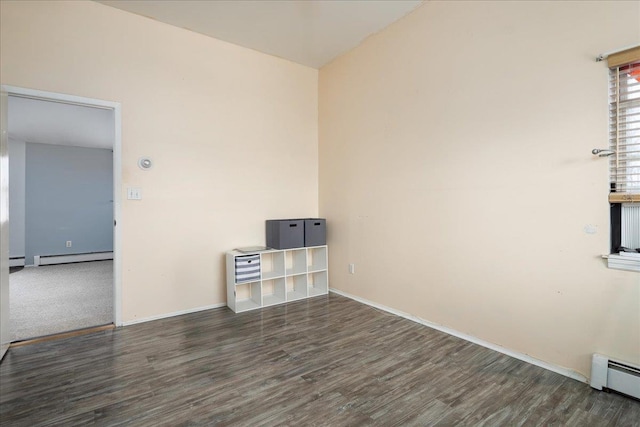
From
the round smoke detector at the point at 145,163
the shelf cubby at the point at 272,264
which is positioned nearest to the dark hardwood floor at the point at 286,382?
the shelf cubby at the point at 272,264

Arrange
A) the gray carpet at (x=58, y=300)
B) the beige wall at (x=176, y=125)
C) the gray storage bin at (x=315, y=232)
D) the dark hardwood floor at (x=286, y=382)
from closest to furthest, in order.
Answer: the dark hardwood floor at (x=286, y=382) < the beige wall at (x=176, y=125) < the gray carpet at (x=58, y=300) < the gray storage bin at (x=315, y=232)

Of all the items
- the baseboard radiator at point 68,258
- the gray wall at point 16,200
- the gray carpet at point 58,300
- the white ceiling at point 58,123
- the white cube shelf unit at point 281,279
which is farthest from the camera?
the baseboard radiator at point 68,258

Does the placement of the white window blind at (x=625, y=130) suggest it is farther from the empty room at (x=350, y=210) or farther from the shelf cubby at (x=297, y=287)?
the shelf cubby at (x=297, y=287)

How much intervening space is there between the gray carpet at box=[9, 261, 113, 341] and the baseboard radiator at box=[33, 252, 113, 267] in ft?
1.21

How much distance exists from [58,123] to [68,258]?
9.88ft

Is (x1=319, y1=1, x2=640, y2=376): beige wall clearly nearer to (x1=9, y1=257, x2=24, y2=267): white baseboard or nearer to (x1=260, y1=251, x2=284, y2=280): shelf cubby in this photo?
(x1=260, y1=251, x2=284, y2=280): shelf cubby

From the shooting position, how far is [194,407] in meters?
1.69

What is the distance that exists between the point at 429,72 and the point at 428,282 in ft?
6.26

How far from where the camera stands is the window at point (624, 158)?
1.76 metres

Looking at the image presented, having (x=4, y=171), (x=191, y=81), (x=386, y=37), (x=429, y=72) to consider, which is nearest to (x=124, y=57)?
(x=191, y=81)

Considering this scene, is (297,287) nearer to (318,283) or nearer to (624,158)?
(318,283)

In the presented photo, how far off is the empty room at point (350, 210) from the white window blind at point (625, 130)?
11 millimetres

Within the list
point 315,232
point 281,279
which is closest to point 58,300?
point 281,279

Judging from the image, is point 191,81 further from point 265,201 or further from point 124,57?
point 265,201
